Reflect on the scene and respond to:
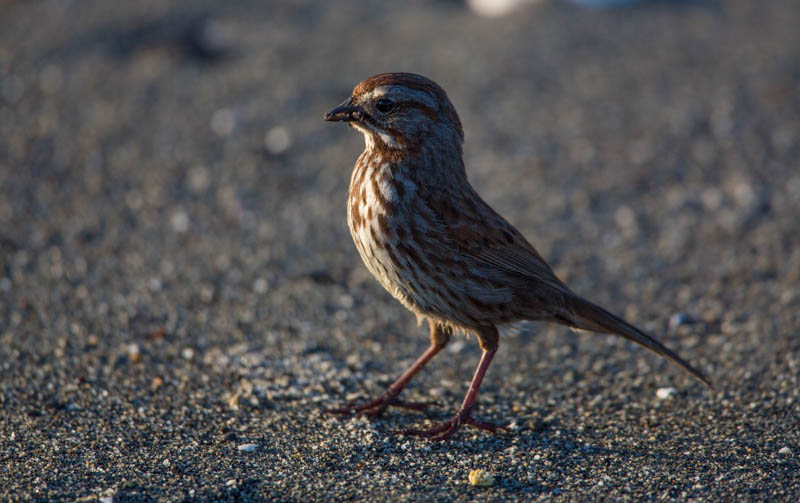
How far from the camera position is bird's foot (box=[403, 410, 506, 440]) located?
4277 mm

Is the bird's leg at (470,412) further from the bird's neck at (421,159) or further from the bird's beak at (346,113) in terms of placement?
the bird's beak at (346,113)

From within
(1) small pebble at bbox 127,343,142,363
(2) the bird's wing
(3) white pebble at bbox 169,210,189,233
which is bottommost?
(1) small pebble at bbox 127,343,142,363

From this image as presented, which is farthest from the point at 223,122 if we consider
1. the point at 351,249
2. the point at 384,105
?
the point at 384,105

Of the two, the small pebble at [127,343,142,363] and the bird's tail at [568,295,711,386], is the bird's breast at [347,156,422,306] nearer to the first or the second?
the bird's tail at [568,295,711,386]

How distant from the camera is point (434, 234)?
421 centimetres

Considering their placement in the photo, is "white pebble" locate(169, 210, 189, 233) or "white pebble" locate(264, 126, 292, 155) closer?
"white pebble" locate(169, 210, 189, 233)

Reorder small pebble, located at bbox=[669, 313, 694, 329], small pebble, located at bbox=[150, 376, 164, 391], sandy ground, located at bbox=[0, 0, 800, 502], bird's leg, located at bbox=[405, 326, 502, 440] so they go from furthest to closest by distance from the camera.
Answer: small pebble, located at bbox=[669, 313, 694, 329] → small pebble, located at bbox=[150, 376, 164, 391] → bird's leg, located at bbox=[405, 326, 502, 440] → sandy ground, located at bbox=[0, 0, 800, 502]

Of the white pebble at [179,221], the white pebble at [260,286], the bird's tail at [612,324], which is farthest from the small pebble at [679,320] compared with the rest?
the white pebble at [179,221]

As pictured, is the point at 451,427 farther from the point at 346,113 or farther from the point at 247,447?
the point at 346,113

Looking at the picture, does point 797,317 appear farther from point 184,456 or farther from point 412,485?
point 184,456

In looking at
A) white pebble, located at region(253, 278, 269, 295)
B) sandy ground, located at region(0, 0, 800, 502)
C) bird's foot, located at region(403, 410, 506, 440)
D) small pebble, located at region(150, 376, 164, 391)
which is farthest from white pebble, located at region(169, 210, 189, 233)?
bird's foot, located at region(403, 410, 506, 440)

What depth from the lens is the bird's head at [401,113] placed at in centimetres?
426

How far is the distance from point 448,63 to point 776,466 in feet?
18.7

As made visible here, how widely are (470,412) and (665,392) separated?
3.92ft
